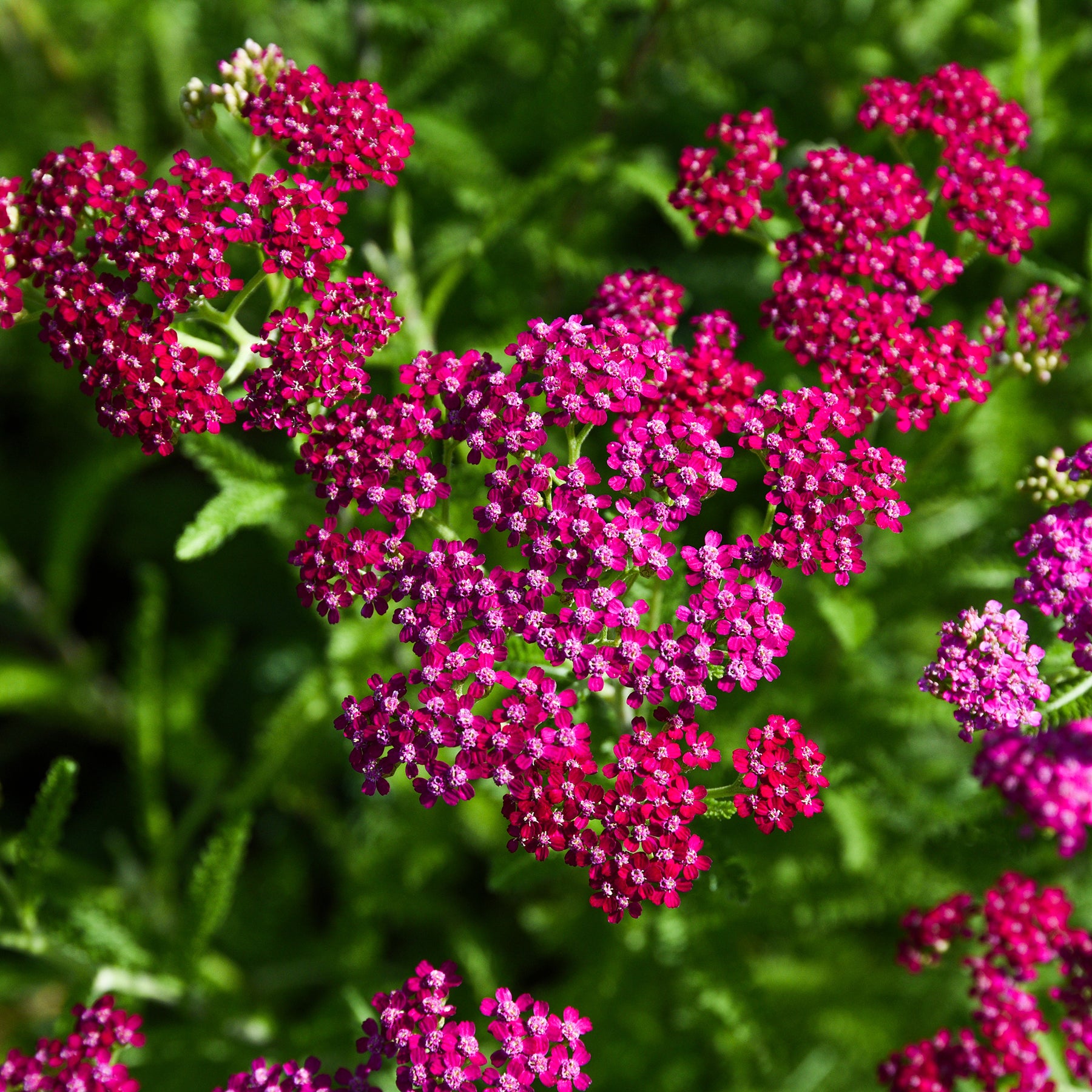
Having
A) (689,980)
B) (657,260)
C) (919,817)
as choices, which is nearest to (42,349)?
(657,260)

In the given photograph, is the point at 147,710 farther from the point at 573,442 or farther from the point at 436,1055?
the point at 573,442

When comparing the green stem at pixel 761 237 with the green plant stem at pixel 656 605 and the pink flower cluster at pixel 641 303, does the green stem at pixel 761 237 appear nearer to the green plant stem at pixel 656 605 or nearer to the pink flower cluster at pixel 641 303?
the pink flower cluster at pixel 641 303

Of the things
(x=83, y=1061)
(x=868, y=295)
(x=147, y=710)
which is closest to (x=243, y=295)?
(x=868, y=295)

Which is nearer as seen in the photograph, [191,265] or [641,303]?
[191,265]

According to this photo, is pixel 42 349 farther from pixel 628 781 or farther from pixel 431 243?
pixel 628 781

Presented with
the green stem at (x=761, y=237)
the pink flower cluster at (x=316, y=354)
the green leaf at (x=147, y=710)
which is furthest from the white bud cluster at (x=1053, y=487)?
the green leaf at (x=147, y=710)
